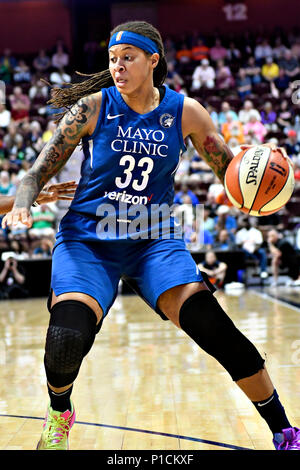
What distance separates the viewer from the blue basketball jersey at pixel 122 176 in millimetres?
2844

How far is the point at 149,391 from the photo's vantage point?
14.5ft

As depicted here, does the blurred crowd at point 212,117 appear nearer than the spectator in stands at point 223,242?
No

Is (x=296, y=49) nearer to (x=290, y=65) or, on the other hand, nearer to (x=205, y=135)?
(x=290, y=65)

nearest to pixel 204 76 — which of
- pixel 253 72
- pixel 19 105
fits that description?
pixel 253 72

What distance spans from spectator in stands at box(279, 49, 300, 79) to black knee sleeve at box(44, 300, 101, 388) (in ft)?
55.0

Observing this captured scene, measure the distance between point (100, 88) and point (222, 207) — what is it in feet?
32.6

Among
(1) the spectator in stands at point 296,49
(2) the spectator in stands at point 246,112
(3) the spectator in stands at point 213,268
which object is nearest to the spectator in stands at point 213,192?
(3) the spectator in stands at point 213,268

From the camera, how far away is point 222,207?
13055 mm

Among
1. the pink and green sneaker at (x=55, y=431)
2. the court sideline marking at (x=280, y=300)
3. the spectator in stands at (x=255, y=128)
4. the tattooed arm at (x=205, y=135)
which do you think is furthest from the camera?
the spectator in stands at (x=255, y=128)

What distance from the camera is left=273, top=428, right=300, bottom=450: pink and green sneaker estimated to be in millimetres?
2707

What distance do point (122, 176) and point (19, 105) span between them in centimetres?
1477

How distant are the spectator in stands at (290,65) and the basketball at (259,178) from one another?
1587cm

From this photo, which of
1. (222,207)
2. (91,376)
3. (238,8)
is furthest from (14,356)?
(238,8)

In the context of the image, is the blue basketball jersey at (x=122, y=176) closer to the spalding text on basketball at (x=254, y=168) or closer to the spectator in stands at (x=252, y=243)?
the spalding text on basketball at (x=254, y=168)
